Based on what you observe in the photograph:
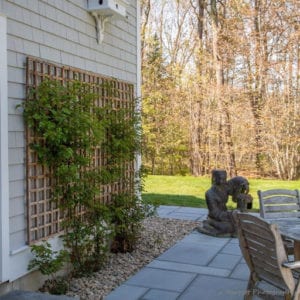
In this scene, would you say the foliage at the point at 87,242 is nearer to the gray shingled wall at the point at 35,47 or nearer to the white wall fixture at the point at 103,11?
the gray shingled wall at the point at 35,47

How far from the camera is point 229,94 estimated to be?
10.5m

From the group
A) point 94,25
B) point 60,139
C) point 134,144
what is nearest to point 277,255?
point 60,139

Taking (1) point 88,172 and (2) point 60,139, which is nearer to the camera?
(2) point 60,139

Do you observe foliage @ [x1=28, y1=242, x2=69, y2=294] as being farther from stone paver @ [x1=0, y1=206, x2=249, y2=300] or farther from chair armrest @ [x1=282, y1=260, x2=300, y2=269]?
chair armrest @ [x1=282, y1=260, x2=300, y2=269]

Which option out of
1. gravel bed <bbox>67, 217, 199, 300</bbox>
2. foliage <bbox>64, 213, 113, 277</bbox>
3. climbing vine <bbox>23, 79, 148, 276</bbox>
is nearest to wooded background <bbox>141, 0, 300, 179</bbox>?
gravel bed <bbox>67, 217, 199, 300</bbox>

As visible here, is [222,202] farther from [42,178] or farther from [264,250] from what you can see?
[264,250]

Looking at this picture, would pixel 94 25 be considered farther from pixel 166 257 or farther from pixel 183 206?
pixel 183 206

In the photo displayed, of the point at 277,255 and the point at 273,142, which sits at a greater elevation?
the point at 273,142

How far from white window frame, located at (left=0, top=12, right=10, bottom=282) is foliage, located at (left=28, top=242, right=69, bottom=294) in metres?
0.28

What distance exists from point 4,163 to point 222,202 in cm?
314

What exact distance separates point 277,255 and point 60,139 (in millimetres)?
1894

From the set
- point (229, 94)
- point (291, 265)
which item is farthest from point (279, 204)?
point (229, 94)

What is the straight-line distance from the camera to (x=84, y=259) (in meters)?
3.92

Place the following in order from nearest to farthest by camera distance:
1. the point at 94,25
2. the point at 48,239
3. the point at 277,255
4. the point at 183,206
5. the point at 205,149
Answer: the point at 277,255, the point at 48,239, the point at 94,25, the point at 183,206, the point at 205,149
